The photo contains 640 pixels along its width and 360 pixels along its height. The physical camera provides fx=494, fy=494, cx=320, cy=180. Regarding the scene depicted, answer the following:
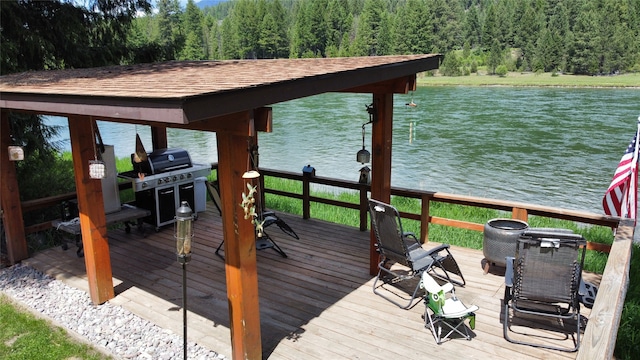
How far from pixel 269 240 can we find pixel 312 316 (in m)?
1.71

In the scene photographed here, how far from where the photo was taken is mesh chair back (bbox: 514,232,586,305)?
353 cm

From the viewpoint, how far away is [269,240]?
18.9 ft

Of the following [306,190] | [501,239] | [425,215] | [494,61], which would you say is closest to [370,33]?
[494,61]

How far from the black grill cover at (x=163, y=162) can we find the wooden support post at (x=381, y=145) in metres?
3.01

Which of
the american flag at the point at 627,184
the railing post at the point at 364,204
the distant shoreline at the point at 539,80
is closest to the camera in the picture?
the american flag at the point at 627,184

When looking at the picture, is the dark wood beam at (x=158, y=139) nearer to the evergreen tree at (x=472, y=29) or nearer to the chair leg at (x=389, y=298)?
the chair leg at (x=389, y=298)

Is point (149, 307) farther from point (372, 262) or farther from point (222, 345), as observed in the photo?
point (372, 262)

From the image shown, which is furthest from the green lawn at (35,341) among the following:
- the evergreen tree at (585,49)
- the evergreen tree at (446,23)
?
the evergreen tree at (446,23)

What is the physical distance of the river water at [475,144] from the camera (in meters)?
12.5

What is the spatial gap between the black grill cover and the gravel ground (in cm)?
169

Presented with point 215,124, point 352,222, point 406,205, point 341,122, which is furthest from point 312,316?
point 341,122

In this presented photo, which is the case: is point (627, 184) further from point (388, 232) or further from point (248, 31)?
point (248, 31)

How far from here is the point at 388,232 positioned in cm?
435

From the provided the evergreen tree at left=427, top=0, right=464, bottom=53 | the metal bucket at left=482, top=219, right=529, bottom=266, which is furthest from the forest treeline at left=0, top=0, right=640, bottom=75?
the metal bucket at left=482, top=219, right=529, bottom=266
